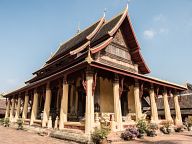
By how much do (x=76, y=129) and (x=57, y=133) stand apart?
1.50m

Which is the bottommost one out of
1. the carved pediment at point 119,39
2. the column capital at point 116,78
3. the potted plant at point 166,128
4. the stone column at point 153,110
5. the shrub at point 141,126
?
the potted plant at point 166,128

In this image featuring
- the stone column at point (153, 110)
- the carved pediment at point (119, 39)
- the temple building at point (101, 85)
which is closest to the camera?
the temple building at point (101, 85)

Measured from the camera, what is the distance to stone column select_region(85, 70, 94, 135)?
402 inches

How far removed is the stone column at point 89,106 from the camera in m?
10.2

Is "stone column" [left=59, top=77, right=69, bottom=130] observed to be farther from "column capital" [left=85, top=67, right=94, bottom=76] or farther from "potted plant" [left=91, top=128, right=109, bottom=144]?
"potted plant" [left=91, top=128, right=109, bottom=144]

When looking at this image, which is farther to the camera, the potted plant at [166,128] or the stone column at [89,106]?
the potted plant at [166,128]

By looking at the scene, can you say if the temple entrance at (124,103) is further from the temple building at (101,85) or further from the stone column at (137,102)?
the stone column at (137,102)

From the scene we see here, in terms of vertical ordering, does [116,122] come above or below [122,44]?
below

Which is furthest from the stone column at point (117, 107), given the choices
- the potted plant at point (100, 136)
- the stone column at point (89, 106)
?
the potted plant at point (100, 136)

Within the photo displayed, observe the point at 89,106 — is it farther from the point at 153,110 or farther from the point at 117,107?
the point at 153,110

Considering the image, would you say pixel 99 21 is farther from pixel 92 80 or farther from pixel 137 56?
pixel 92 80

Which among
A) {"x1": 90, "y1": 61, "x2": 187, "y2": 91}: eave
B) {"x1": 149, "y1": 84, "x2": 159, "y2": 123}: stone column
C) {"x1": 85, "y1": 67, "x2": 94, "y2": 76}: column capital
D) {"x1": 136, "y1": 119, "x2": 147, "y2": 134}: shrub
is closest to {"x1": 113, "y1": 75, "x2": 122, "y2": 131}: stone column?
{"x1": 90, "y1": 61, "x2": 187, "y2": 91}: eave

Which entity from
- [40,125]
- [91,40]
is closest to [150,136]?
[40,125]

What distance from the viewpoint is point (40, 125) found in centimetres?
1520
